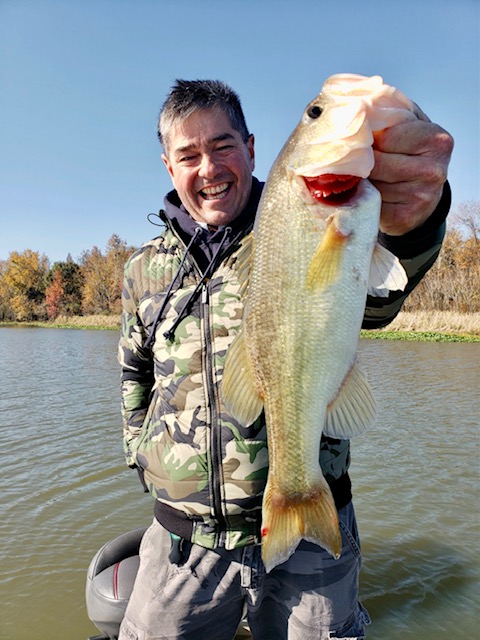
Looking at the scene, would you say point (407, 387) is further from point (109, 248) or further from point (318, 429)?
point (109, 248)

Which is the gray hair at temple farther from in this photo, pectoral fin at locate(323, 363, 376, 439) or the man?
pectoral fin at locate(323, 363, 376, 439)

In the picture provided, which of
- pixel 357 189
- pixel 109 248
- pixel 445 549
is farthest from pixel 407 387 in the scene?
pixel 109 248

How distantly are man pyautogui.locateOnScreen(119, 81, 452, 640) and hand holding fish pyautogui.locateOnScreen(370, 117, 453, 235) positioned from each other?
0.82ft

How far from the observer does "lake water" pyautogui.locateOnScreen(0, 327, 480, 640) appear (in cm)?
486

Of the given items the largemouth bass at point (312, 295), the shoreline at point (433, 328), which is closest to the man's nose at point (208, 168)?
the largemouth bass at point (312, 295)

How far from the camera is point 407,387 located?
14.9 meters

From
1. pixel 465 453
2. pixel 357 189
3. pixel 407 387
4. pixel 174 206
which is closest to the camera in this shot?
pixel 357 189

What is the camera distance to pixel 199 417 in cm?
273

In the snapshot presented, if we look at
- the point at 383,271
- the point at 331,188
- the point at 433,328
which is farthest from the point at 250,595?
the point at 433,328

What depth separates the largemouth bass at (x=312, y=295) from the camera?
1.83 metres

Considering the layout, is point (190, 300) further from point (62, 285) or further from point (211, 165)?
point (62, 285)

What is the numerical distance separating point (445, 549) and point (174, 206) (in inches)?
199

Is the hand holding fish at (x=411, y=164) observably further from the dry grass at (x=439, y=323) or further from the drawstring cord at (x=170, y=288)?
the dry grass at (x=439, y=323)

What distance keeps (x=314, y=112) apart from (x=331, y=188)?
31 cm
